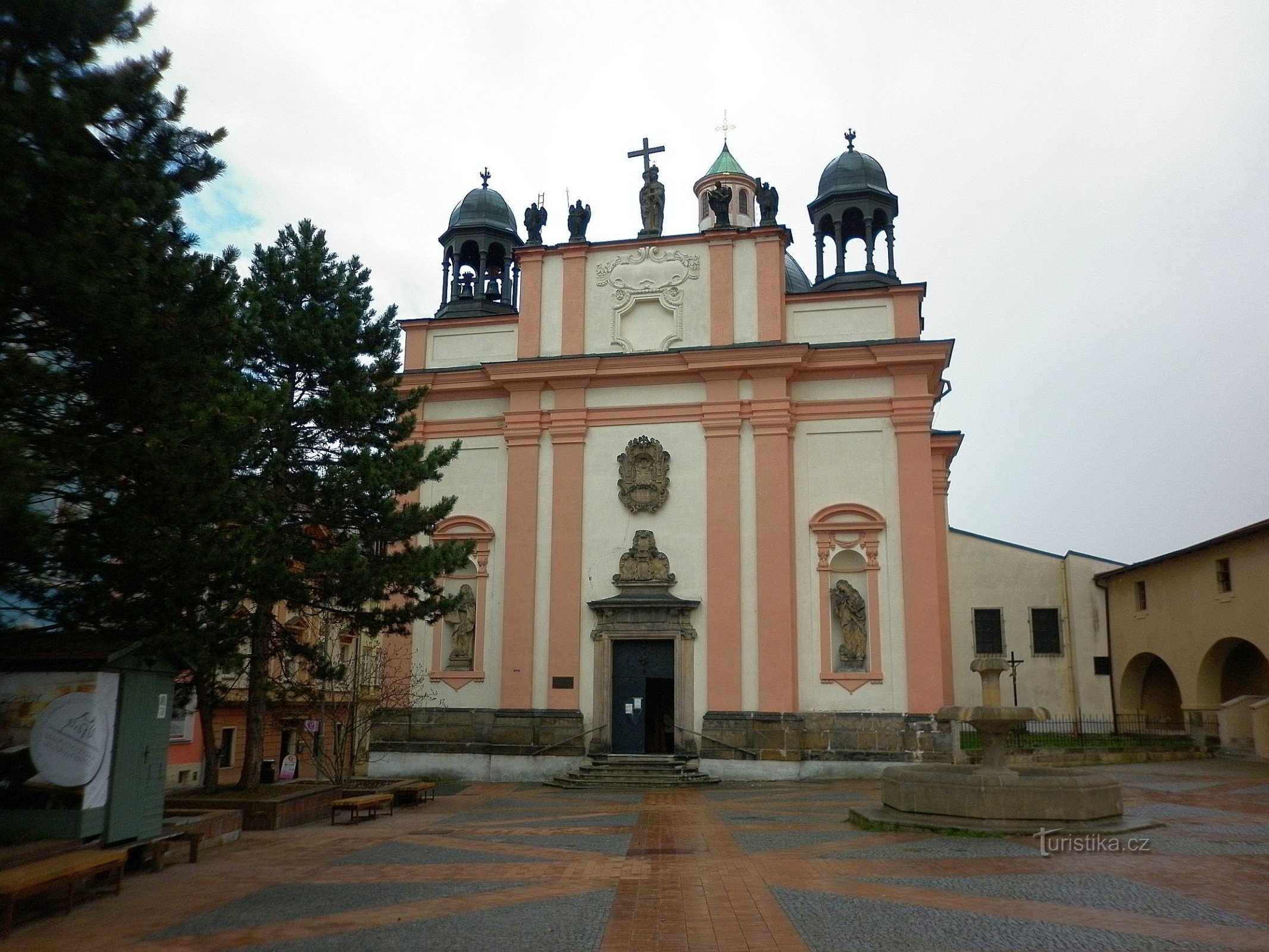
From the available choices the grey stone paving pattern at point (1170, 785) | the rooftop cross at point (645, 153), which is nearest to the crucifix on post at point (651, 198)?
the rooftop cross at point (645, 153)

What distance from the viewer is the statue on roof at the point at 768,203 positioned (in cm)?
2580

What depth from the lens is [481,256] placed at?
95.6 feet

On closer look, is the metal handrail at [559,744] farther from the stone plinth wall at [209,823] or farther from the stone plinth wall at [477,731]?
the stone plinth wall at [209,823]

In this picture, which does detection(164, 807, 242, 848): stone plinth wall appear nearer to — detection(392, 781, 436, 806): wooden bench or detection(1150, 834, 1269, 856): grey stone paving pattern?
detection(392, 781, 436, 806): wooden bench

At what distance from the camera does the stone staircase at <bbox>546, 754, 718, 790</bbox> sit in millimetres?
21484

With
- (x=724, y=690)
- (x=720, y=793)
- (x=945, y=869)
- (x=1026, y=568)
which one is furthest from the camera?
(x=1026, y=568)

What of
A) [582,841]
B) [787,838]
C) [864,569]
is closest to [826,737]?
[864,569]

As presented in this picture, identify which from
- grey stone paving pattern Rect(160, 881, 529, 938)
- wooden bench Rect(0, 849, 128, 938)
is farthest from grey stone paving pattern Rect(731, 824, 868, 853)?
wooden bench Rect(0, 849, 128, 938)

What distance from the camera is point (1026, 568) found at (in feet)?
121

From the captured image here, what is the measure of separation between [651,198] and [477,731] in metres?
14.7

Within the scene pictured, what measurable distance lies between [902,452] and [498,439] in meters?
9.90

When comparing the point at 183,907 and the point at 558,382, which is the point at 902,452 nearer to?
the point at 558,382

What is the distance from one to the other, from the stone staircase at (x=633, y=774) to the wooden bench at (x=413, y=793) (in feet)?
12.3

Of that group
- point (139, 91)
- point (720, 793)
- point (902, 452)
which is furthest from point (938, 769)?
point (139, 91)
